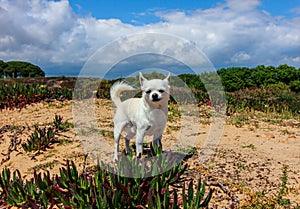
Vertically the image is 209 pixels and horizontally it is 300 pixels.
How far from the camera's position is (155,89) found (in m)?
3.61

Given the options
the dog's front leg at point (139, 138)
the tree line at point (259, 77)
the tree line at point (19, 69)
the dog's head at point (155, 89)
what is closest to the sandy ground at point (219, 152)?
the dog's front leg at point (139, 138)

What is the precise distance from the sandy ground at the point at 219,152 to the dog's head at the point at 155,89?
135 cm

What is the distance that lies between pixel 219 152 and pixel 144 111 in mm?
2180

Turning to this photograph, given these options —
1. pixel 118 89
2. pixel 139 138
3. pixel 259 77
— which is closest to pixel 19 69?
pixel 259 77

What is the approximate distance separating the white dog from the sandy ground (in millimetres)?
866

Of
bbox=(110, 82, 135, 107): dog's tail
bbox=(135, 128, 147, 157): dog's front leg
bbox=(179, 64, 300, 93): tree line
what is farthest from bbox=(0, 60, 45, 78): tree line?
bbox=(135, 128, 147, 157): dog's front leg

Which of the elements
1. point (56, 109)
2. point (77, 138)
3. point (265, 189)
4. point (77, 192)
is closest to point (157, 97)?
point (77, 192)

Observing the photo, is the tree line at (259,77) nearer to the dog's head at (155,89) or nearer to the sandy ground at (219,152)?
the sandy ground at (219,152)

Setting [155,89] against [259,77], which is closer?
[155,89]

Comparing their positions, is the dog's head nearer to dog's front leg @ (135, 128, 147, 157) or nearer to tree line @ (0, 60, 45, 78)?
dog's front leg @ (135, 128, 147, 157)

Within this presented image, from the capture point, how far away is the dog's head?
11.8 ft

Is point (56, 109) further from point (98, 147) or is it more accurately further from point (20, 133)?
point (98, 147)

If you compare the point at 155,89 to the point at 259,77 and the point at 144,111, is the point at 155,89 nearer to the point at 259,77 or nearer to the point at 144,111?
the point at 144,111

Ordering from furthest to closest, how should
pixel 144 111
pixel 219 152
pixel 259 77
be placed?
pixel 259 77
pixel 219 152
pixel 144 111
